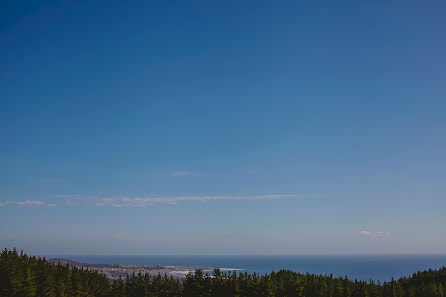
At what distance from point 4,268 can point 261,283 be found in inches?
2158

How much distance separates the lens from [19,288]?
240 ft

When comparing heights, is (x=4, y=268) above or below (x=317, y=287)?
above

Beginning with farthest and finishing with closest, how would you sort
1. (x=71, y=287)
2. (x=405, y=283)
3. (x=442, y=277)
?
(x=405, y=283) → (x=442, y=277) → (x=71, y=287)

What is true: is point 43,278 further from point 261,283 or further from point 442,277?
point 442,277

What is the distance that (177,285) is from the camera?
101m

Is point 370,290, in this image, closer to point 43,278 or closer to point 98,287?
point 98,287

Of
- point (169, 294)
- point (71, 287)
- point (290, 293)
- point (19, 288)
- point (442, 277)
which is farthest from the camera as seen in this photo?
point (442, 277)

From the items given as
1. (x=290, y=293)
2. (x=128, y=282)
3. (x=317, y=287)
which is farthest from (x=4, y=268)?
(x=317, y=287)

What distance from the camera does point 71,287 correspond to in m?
82.5

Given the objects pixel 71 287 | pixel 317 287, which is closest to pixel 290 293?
pixel 317 287

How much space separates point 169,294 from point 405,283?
293 feet

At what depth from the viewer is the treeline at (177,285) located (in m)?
76.6

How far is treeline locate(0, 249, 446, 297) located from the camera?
251ft

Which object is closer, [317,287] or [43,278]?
[43,278]
